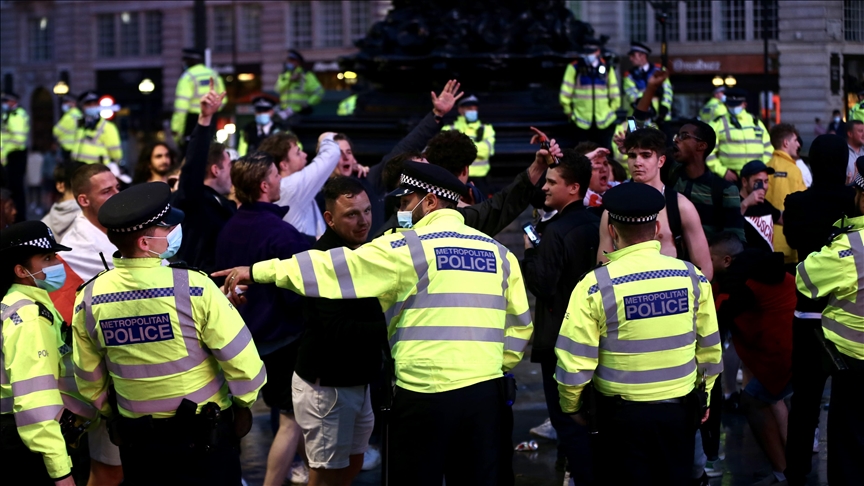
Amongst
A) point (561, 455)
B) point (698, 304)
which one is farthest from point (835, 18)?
point (698, 304)

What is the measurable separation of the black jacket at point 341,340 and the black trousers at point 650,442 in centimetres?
116

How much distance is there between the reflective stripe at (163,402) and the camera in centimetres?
449

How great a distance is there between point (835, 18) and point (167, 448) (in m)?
8.68

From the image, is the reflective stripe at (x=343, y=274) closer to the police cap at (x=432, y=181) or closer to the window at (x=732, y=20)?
the police cap at (x=432, y=181)

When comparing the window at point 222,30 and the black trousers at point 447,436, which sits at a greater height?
the window at point 222,30

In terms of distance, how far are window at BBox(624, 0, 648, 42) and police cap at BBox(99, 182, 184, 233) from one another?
3081 cm

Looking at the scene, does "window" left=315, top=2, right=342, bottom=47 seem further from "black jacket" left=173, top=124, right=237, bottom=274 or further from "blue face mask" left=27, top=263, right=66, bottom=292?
"blue face mask" left=27, top=263, right=66, bottom=292

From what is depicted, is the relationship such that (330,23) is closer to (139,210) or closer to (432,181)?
(432,181)

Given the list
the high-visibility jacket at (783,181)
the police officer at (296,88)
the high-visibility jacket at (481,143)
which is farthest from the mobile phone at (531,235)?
the police officer at (296,88)

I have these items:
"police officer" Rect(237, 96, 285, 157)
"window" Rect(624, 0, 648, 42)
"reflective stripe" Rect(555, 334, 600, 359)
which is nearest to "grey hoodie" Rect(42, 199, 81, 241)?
"reflective stripe" Rect(555, 334, 600, 359)

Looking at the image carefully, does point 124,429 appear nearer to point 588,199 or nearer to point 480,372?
point 480,372

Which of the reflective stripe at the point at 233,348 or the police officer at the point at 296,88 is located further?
the police officer at the point at 296,88

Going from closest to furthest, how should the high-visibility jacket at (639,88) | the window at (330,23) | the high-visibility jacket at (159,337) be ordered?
the high-visibility jacket at (159,337) → the high-visibility jacket at (639,88) → the window at (330,23)

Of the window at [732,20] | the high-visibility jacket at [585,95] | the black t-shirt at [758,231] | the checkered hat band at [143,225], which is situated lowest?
the black t-shirt at [758,231]
